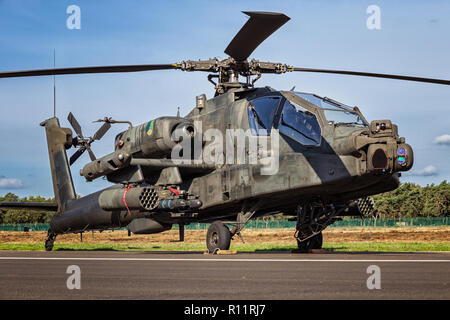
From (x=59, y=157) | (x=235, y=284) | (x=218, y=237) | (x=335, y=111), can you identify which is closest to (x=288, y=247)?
(x=218, y=237)

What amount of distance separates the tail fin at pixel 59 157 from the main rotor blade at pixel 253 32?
10.6m

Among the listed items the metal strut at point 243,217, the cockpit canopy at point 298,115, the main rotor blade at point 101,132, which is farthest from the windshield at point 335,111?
the main rotor blade at point 101,132

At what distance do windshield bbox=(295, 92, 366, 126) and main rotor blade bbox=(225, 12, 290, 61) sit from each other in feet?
5.82

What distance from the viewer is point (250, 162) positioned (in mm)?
15594

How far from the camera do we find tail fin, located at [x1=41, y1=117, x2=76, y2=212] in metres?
24.2

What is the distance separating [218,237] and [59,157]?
1145 cm

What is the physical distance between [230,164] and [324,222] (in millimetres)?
2890

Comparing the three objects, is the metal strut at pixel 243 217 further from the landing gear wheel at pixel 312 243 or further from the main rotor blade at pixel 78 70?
the main rotor blade at pixel 78 70

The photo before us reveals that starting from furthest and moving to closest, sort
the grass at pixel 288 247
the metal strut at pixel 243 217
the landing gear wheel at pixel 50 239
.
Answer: the landing gear wheel at pixel 50 239 < the grass at pixel 288 247 < the metal strut at pixel 243 217

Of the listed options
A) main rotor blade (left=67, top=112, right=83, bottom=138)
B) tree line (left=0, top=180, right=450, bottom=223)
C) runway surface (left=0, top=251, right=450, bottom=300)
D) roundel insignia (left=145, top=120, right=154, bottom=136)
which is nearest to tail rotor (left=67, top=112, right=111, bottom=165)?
main rotor blade (left=67, top=112, right=83, bottom=138)

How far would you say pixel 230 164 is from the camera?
16.4 meters

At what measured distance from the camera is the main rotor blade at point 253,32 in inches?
460

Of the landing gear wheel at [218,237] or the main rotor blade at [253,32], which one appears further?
the landing gear wheel at [218,237]
